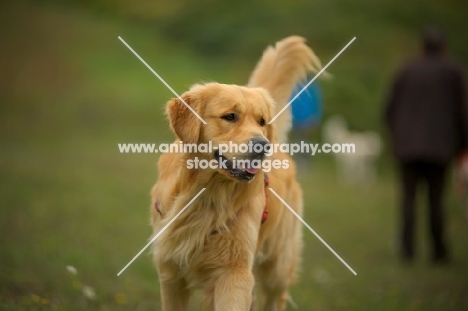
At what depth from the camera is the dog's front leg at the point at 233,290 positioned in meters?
4.49

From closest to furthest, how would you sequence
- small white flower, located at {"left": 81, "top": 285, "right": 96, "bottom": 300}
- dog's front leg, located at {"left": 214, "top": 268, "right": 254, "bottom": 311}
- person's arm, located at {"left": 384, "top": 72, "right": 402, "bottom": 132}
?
dog's front leg, located at {"left": 214, "top": 268, "right": 254, "bottom": 311} < small white flower, located at {"left": 81, "top": 285, "right": 96, "bottom": 300} < person's arm, located at {"left": 384, "top": 72, "right": 402, "bottom": 132}

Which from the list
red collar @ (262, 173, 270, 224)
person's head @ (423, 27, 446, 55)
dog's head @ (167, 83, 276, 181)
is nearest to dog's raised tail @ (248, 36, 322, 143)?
red collar @ (262, 173, 270, 224)

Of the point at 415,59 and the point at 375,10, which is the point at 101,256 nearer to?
the point at 415,59

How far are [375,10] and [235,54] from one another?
22.5 feet

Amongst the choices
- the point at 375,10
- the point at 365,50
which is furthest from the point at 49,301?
the point at 375,10

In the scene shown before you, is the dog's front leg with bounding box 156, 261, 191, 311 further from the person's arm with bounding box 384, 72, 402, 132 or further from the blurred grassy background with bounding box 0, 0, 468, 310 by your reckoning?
the person's arm with bounding box 384, 72, 402, 132

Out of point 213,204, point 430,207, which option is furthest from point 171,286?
point 430,207

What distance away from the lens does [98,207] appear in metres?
10.7

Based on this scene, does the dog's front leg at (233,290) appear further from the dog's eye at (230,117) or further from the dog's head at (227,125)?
the dog's eye at (230,117)

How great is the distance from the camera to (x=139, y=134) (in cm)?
2062

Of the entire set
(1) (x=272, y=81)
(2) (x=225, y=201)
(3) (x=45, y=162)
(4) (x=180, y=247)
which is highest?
(1) (x=272, y=81)

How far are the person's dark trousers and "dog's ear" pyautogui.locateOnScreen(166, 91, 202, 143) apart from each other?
542 cm

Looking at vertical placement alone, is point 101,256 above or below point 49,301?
below

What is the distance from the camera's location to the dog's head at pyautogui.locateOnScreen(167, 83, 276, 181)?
180 inches
